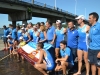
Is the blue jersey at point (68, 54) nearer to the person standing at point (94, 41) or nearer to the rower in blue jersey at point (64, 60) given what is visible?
the rower in blue jersey at point (64, 60)

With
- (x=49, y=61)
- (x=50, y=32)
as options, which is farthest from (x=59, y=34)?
(x=49, y=61)

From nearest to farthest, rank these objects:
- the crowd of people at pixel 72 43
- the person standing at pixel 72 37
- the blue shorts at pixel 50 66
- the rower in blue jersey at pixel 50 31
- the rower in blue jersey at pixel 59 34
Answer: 1. the crowd of people at pixel 72 43
2. the blue shorts at pixel 50 66
3. the person standing at pixel 72 37
4. the rower in blue jersey at pixel 59 34
5. the rower in blue jersey at pixel 50 31

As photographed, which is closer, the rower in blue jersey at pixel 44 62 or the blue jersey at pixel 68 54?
the rower in blue jersey at pixel 44 62

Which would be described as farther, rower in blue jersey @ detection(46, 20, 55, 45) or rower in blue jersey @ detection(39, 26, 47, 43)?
rower in blue jersey @ detection(39, 26, 47, 43)

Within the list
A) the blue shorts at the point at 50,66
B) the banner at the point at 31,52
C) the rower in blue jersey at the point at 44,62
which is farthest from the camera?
the banner at the point at 31,52

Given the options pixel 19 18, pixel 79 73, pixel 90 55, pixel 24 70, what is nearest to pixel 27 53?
pixel 24 70

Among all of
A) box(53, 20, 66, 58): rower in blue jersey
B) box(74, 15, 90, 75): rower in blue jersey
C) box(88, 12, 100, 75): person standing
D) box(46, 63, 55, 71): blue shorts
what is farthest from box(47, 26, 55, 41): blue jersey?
box(88, 12, 100, 75): person standing

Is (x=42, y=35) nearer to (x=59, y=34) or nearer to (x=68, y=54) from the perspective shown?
(x=59, y=34)

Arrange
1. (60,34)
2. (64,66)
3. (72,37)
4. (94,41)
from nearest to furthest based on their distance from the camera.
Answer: (94,41) → (64,66) → (72,37) → (60,34)

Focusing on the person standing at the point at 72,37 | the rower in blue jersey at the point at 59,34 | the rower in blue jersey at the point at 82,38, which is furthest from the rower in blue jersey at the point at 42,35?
the rower in blue jersey at the point at 82,38

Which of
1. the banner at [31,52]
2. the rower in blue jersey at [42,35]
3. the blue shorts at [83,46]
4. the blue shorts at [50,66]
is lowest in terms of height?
the blue shorts at [50,66]

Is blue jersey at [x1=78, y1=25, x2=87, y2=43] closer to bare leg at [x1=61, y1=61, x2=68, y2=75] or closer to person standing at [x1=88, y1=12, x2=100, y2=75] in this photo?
bare leg at [x1=61, y1=61, x2=68, y2=75]

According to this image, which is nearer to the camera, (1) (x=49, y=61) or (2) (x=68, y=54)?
(1) (x=49, y=61)

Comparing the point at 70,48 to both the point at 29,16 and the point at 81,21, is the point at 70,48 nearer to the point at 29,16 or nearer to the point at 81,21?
the point at 81,21
